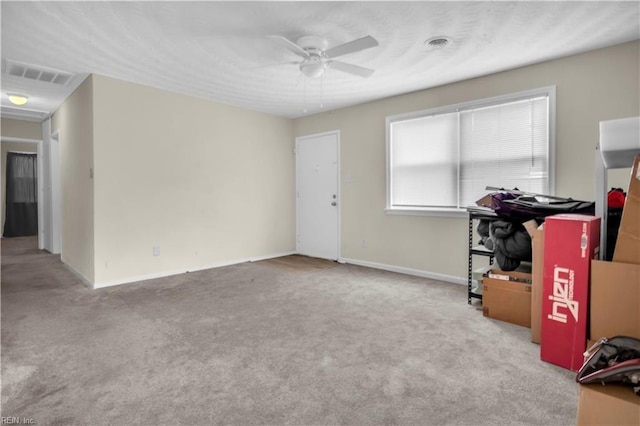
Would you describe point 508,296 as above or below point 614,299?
below

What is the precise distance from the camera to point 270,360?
2.31 m

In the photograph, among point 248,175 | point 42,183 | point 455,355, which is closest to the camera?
point 455,355

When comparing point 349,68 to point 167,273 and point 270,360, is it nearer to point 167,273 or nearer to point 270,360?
point 270,360

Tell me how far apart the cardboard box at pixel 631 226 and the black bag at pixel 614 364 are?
519 mm

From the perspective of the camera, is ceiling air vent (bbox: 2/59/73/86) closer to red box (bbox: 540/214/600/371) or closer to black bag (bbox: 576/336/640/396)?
red box (bbox: 540/214/600/371)

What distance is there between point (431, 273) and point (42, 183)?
691cm

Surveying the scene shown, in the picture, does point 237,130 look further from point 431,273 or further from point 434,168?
point 431,273

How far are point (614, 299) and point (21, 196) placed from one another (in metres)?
11.4

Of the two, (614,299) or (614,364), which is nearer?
(614,364)

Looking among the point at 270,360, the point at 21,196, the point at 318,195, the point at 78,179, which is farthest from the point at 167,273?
the point at 21,196

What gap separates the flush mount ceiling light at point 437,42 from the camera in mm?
2988

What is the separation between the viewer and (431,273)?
4430mm

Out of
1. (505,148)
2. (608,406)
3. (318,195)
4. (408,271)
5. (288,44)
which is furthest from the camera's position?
(318,195)

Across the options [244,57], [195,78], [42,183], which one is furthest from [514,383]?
[42,183]
